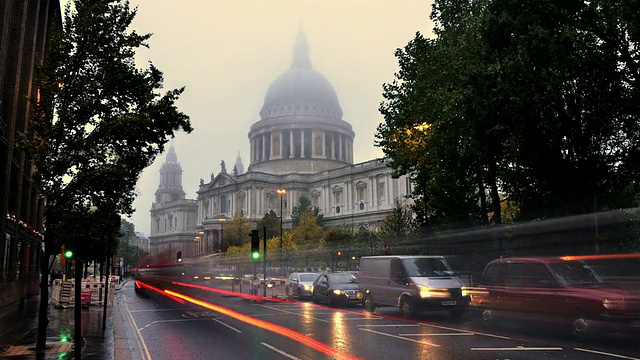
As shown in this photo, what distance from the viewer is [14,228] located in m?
23.9

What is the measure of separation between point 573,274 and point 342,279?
1369 cm

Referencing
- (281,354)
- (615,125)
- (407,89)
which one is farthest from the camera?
(407,89)

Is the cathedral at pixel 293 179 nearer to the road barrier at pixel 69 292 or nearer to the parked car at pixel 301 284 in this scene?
the parked car at pixel 301 284

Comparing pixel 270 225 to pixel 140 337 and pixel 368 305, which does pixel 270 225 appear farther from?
pixel 140 337

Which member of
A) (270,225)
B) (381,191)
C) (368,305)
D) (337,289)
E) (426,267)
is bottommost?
(368,305)

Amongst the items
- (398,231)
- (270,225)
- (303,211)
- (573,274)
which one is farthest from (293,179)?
(573,274)

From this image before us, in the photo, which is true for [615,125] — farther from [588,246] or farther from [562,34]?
[588,246]

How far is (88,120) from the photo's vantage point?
42.0 feet

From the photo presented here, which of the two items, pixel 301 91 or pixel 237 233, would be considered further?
pixel 301 91

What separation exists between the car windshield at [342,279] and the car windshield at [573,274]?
12.8 meters

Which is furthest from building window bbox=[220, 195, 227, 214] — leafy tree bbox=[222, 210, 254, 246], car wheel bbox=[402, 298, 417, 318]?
car wheel bbox=[402, 298, 417, 318]

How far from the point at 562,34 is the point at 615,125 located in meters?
4.44

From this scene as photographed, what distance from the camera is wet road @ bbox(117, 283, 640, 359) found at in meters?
11.4

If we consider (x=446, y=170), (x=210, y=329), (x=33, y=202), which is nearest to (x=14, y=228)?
(x=33, y=202)
